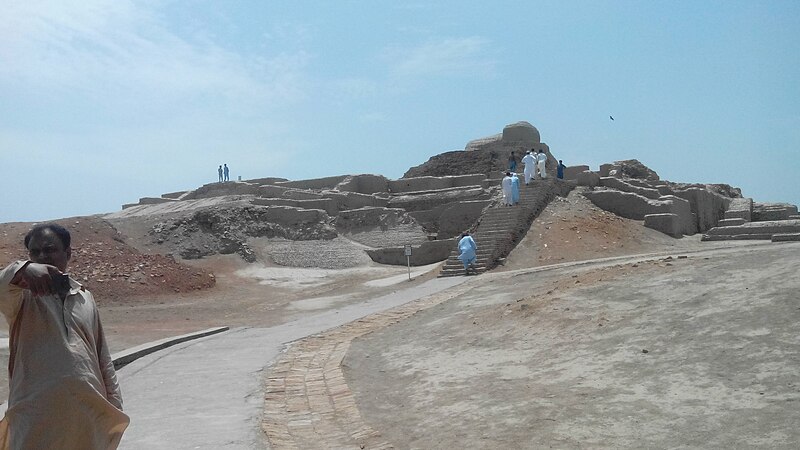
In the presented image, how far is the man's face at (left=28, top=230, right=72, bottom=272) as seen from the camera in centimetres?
339

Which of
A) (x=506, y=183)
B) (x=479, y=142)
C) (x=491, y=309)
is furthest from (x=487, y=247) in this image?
(x=479, y=142)

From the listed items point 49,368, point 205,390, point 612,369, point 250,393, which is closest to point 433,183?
point 205,390

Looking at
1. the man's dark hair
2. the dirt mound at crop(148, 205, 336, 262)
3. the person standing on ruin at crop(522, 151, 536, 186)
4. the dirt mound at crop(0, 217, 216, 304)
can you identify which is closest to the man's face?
the man's dark hair

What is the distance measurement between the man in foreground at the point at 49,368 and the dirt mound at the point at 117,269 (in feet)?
54.6

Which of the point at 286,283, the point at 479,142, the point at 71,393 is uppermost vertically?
the point at 479,142

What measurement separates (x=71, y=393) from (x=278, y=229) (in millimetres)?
23593

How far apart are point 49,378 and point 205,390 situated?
4123 millimetres

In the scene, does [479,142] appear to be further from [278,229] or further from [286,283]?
[286,283]

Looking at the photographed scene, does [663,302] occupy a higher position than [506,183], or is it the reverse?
[506,183]

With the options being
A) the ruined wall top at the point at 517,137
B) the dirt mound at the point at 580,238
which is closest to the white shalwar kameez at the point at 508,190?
the dirt mound at the point at 580,238

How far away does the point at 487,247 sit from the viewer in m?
18.8

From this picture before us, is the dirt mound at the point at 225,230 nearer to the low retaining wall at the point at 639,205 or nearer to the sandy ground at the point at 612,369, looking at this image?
the low retaining wall at the point at 639,205

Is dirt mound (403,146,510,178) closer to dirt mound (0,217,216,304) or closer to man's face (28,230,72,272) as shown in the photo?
dirt mound (0,217,216,304)

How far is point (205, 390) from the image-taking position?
7.22 m
